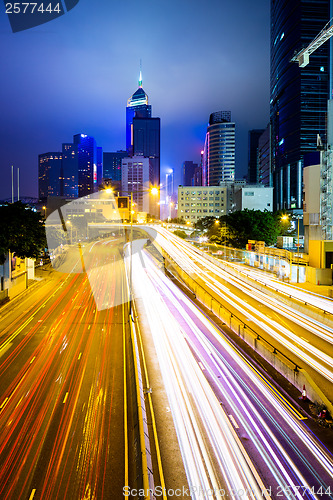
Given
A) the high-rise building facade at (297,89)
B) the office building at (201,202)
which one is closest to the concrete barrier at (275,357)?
the high-rise building facade at (297,89)

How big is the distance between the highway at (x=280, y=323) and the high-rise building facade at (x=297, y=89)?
93.8 metres

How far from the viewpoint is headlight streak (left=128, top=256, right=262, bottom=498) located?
864 cm

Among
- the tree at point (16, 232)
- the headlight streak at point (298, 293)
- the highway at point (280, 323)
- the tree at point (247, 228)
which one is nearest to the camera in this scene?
the highway at point (280, 323)

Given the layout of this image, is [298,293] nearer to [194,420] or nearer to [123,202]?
[123,202]

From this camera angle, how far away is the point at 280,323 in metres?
21.2


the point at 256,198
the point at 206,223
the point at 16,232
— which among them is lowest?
the point at 16,232

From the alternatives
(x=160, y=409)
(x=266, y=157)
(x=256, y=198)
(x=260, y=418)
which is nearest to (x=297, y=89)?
→ (x=256, y=198)

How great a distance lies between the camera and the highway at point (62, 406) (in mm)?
8719

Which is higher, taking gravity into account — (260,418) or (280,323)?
(280,323)

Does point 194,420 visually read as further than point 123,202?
No

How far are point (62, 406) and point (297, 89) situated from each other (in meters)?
135

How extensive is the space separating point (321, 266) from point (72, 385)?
102ft

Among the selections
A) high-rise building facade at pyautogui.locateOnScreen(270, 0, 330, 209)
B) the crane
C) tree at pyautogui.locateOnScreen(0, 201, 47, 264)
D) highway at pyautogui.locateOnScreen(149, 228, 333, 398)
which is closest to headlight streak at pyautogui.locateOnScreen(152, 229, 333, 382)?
highway at pyautogui.locateOnScreen(149, 228, 333, 398)

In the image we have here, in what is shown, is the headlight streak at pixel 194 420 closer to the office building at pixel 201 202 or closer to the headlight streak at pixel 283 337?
the headlight streak at pixel 283 337
